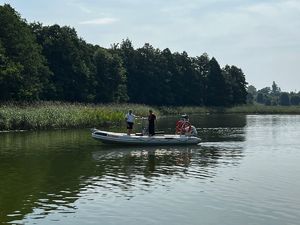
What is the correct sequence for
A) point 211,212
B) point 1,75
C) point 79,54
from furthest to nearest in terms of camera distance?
point 79,54 < point 1,75 < point 211,212

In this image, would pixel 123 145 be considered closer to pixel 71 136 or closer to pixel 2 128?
pixel 71 136

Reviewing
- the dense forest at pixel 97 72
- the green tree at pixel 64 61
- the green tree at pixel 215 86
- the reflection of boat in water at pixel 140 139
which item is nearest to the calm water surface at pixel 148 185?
the reflection of boat in water at pixel 140 139

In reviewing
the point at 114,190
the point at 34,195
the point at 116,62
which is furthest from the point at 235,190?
the point at 116,62

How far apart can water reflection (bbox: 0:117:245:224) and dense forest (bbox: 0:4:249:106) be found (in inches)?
935

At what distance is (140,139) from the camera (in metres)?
32.1

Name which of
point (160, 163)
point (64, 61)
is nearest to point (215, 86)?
point (64, 61)

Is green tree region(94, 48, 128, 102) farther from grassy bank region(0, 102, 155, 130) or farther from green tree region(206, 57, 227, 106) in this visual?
green tree region(206, 57, 227, 106)

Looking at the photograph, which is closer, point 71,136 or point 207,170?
point 207,170

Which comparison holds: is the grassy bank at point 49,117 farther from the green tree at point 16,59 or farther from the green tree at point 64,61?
the green tree at point 64,61

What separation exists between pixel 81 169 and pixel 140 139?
11.1 m

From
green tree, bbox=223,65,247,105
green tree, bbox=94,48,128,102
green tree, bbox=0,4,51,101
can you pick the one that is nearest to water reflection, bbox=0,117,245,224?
green tree, bbox=0,4,51,101

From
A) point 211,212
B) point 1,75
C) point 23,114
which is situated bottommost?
point 211,212

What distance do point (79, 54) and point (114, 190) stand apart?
59.6m

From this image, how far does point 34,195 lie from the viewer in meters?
15.6
